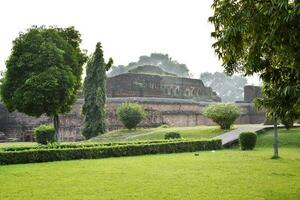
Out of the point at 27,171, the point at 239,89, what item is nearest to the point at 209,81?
the point at 239,89

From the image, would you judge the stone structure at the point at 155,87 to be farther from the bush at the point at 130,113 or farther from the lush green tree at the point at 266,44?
the lush green tree at the point at 266,44

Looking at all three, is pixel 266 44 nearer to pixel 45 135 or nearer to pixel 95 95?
pixel 45 135

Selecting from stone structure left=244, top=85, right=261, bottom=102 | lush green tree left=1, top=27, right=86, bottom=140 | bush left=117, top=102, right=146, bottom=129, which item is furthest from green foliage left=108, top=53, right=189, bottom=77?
lush green tree left=1, top=27, right=86, bottom=140

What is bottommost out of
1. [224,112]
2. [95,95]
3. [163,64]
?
[224,112]

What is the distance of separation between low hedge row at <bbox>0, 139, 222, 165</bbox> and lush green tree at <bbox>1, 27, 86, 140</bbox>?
6277 mm

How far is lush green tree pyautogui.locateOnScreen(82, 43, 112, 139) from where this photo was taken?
99.8 ft

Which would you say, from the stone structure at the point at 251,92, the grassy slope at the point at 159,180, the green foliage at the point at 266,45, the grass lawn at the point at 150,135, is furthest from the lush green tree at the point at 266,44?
the stone structure at the point at 251,92

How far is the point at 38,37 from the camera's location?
75.2 ft

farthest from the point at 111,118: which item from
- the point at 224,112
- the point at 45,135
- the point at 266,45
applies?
the point at 266,45

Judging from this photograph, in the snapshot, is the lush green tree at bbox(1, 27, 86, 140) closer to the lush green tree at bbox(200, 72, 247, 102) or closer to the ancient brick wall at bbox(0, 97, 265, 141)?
the ancient brick wall at bbox(0, 97, 265, 141)

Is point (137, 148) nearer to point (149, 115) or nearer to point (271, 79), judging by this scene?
point (271, 79)

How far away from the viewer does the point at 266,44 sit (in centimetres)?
677

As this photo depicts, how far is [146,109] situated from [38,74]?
15.3 metres

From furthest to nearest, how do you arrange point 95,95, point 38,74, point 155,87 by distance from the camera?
point 155,87 → point 95,95 → point 38,74
